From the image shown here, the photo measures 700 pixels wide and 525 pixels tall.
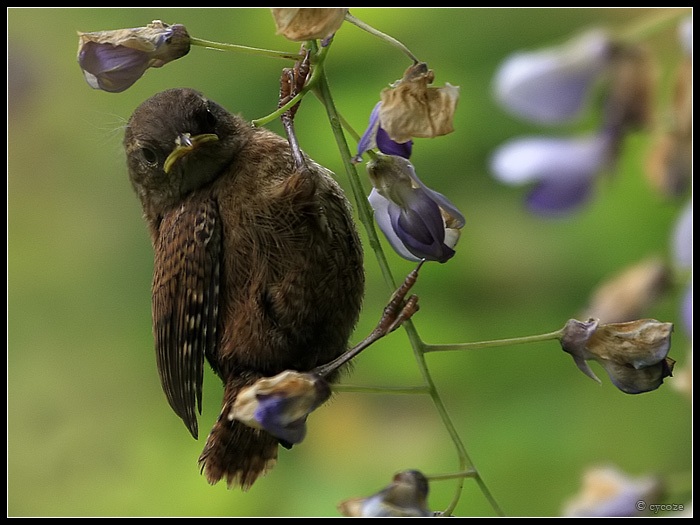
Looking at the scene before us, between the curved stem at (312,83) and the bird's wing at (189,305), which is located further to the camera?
the bird's wing at (189,305)

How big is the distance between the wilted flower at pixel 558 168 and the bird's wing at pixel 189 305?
0.70 metres

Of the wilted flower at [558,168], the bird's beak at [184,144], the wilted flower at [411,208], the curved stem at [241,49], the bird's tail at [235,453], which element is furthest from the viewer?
the bird's beak at [184,144]

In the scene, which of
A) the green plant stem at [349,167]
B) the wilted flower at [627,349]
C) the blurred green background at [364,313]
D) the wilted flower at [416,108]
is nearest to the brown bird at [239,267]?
the green plant stem at [349,167]

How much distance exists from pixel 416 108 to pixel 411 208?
0.61 ft

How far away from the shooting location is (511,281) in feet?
11.1

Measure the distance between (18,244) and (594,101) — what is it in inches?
113

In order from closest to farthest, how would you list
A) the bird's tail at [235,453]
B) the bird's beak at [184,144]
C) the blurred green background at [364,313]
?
the bird's tail at [235,453]
the bird's beak at [184,144]
the blurred green background at [364,313]

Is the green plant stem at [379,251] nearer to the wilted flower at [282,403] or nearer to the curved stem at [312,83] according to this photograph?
the curved stem at [312,83]

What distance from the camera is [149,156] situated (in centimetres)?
220

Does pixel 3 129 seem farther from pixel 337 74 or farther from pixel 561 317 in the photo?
pixel 561 317

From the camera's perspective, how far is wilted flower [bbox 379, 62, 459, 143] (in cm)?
144

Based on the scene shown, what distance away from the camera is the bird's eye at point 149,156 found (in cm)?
217

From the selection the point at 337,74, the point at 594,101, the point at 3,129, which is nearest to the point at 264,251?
the point at 594,101

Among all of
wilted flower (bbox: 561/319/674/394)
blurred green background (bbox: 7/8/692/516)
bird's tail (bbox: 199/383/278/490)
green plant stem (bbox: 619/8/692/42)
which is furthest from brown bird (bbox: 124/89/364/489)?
blurred green background (bbox: 7/8/692/516)
